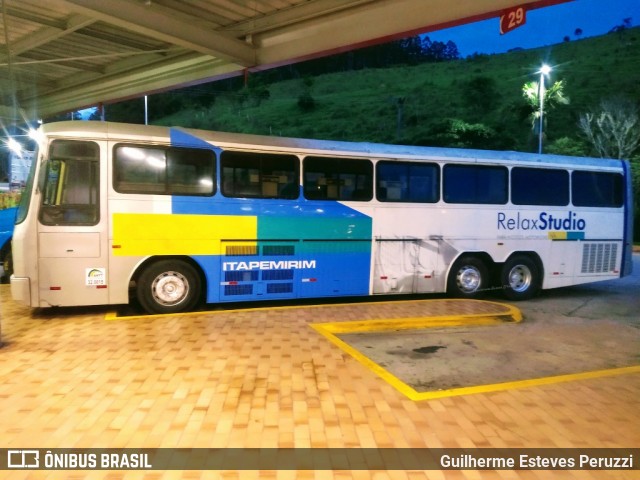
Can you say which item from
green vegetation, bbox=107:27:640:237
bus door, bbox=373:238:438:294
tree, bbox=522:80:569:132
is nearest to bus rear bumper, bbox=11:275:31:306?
bus door, bbox=373:238:438:294

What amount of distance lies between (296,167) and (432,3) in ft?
11.0

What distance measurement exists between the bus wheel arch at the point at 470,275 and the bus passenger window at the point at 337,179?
8.23ft

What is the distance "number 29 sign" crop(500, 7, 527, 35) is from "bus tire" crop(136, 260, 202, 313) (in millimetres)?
5843

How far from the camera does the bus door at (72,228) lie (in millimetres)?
6961

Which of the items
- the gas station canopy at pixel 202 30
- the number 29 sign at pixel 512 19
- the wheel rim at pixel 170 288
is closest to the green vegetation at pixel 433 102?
the number 29 sign at pixel 512 19

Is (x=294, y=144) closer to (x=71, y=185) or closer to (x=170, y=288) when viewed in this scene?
(x=170, y=288)

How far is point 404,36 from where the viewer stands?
735 cm

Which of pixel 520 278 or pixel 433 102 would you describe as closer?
pixel 520 278

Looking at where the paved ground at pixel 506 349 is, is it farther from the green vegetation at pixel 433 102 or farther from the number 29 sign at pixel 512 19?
the green vegetation at pixel 433 102

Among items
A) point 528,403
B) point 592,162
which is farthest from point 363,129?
point 528,403

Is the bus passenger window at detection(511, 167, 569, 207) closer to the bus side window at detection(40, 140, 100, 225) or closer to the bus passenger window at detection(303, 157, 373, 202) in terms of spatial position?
the bus passenger window at detection(303, 157, 373, 202)

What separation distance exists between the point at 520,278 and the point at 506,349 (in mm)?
4679

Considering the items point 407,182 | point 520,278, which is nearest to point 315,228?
point 407,182

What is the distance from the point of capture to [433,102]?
62.9 m
